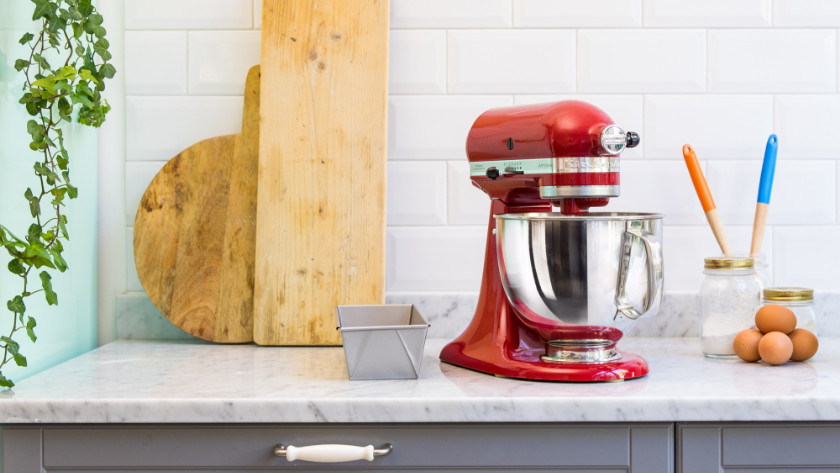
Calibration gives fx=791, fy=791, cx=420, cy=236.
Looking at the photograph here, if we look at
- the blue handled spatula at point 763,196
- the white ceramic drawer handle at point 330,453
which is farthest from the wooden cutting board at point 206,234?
the blue handled spatula at point 763,196

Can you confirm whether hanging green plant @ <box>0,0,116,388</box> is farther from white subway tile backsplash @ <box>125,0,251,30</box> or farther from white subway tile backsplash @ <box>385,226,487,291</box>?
white subway tile backsplash @ <box>385,226,487,291</box>

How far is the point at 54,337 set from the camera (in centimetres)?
125

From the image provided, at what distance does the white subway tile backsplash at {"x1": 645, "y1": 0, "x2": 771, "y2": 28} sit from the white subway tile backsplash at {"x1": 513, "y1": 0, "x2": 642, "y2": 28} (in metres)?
0.04

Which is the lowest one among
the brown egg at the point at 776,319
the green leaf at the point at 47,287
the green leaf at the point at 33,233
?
the brown egg at the point at 776,319

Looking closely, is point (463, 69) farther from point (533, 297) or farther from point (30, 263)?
point (30, 263)

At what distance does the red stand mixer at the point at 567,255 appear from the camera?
99cm

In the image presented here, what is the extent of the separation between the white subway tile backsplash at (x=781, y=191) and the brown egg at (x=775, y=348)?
336mm

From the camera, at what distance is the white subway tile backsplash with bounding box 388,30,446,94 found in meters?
1.43

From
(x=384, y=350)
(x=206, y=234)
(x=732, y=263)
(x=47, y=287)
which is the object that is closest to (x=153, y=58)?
(x=206, y=234)

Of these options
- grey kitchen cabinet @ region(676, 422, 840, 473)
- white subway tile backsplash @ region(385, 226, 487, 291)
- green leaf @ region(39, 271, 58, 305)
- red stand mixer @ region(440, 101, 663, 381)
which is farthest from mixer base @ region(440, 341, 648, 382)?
green leaf @ region(39, 271, 58, 305)

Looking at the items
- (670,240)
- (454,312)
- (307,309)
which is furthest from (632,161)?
(307,309)

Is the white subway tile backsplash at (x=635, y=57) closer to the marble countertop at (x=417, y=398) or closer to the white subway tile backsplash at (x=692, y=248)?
the white subway tile backsplash at (x=692, y=248)

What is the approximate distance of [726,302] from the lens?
4.10 feet

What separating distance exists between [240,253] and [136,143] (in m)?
0.29
